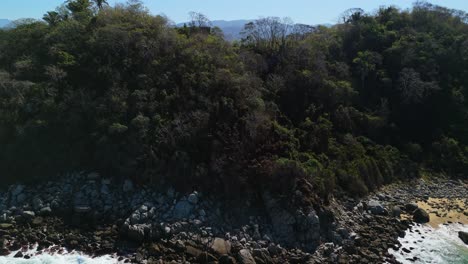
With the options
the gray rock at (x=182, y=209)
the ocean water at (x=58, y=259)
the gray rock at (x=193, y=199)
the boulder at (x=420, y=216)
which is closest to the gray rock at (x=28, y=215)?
the ocean water at (x=58, y=259)

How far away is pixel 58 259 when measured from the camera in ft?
64.1

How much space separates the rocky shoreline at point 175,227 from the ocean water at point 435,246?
2.37 ft

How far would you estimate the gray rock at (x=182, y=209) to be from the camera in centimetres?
2216

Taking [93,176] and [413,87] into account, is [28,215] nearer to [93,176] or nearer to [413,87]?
[93,176]

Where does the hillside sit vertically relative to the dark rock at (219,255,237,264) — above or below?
above

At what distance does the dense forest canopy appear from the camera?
24734 millimetres

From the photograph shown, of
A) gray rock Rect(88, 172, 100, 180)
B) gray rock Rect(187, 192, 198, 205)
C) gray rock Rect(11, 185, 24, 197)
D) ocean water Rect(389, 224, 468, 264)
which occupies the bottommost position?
ocean water Rect(389, 224, 468, 264)

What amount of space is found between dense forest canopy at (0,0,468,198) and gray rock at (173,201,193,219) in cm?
159

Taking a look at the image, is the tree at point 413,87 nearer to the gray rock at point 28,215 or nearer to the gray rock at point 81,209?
the gray rock at point 81,209

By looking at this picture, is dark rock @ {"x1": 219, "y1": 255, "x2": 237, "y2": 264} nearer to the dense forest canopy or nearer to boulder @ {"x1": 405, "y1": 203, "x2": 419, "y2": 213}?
the dense forest canopy

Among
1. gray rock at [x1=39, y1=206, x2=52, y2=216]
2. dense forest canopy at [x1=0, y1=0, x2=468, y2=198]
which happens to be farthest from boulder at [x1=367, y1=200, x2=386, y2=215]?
gray rock at [x1=39, y1=206, x2=52, y2=216]

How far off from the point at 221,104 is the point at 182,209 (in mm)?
8011

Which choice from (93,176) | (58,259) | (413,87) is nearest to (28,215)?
Result: (58,259)

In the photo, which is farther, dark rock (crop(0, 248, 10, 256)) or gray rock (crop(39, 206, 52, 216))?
gray rock (crop(39, 206, 52, 216))
